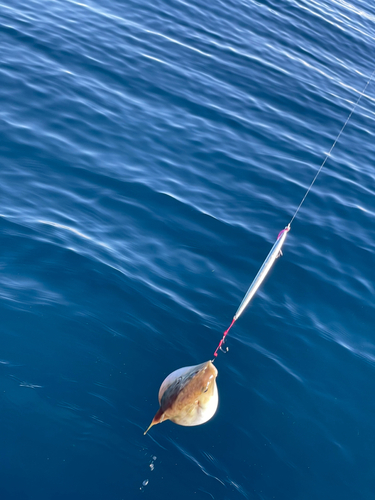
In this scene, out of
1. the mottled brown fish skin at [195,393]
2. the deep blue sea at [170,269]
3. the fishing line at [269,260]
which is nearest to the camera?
the mottled brown fish skin at [195,393]

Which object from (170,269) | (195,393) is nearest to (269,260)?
(170,269)

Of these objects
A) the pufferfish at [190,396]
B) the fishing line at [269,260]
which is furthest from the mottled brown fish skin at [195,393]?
the fishing line at [269,260]

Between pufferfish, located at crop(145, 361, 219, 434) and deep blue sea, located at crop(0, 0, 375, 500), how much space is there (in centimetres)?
95

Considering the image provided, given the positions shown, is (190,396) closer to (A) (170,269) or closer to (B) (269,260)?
(B) (269,260)

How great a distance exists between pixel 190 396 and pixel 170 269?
317 centimetres

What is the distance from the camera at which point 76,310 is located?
7191mm

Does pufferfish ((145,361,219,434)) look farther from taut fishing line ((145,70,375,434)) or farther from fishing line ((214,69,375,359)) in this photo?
fishing line ((214,69,375,359))

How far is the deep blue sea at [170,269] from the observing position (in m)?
6.11

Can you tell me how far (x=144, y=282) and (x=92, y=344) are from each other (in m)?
1.31

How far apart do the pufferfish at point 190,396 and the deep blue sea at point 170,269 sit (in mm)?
949

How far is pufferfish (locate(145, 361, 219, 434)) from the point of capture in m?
5.21

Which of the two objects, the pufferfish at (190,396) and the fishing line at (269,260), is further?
the fishing line at (269,260)

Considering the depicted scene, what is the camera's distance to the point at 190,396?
17.2 feet

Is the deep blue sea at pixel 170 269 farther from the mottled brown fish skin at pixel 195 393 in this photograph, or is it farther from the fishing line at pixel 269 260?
the mottled brown fish skin at pixel 195 393
